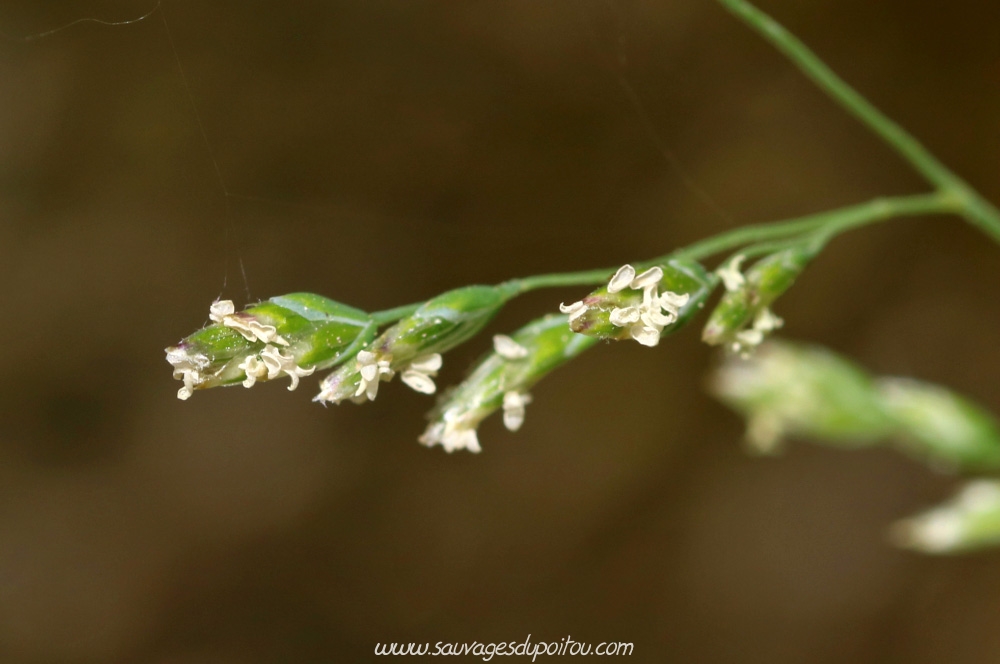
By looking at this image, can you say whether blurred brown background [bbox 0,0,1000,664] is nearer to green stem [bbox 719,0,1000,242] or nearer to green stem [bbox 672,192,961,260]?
green stem [bbox 719,0,1000,242]

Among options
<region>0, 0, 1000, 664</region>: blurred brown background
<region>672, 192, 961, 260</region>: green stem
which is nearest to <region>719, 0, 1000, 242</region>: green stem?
<region>672, 192, 961, 260</region>: green stem

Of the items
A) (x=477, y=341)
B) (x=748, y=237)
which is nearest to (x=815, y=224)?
(x=748, y=237)

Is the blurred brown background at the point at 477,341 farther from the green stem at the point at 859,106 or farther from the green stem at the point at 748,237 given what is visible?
the green stem at the point at 748,237

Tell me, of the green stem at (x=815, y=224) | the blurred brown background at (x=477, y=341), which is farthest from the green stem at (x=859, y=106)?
the blurred brown background at (x=477, y=341)

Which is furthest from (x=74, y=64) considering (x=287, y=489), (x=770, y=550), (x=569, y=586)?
(x=770, y=550)

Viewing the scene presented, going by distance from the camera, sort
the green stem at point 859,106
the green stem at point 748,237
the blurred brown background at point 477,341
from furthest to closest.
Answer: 1. the blurred brown background at point 477,341
2. the green stem at point 859,106
3. the green stem at point 748,237

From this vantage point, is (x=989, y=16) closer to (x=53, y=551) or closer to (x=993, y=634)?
(x=993, y=634)

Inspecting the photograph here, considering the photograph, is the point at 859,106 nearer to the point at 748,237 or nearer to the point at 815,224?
the point at 815,224

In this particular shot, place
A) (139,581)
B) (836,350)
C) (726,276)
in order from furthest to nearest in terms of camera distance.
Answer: (836,350) < (139,581) < (726,276)
